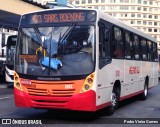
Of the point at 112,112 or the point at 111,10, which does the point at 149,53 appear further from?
the point at 111,10

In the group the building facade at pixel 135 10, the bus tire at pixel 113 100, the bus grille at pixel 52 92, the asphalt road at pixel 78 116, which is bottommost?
the asphalt road at pixel 78 116

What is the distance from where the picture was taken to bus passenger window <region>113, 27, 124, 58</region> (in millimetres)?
11555

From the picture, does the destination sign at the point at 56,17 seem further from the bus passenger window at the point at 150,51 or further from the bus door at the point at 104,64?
the bus passenger window at the point at 150,51

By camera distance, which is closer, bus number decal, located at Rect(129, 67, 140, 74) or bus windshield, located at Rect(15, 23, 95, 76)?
bus windshield, located at Rect(15, 23, 95, 76)

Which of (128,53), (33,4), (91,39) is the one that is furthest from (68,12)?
(33,4)

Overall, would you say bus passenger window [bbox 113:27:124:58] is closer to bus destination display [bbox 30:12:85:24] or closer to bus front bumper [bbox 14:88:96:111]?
bus destination display [bbox 30:12:85:24]

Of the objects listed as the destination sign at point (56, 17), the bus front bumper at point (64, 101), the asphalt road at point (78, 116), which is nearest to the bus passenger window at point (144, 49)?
the asphalt road at point (78, 116)

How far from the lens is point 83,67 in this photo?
9.59 meters

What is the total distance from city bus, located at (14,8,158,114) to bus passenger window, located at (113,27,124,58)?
0.50 metres

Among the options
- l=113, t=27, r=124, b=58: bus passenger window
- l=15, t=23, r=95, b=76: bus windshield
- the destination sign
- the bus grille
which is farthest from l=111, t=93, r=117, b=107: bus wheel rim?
the destination sign

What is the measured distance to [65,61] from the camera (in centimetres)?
968

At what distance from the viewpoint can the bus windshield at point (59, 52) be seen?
9633 mm

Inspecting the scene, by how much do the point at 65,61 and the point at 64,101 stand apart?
3.35 feet

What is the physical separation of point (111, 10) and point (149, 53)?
115 m
